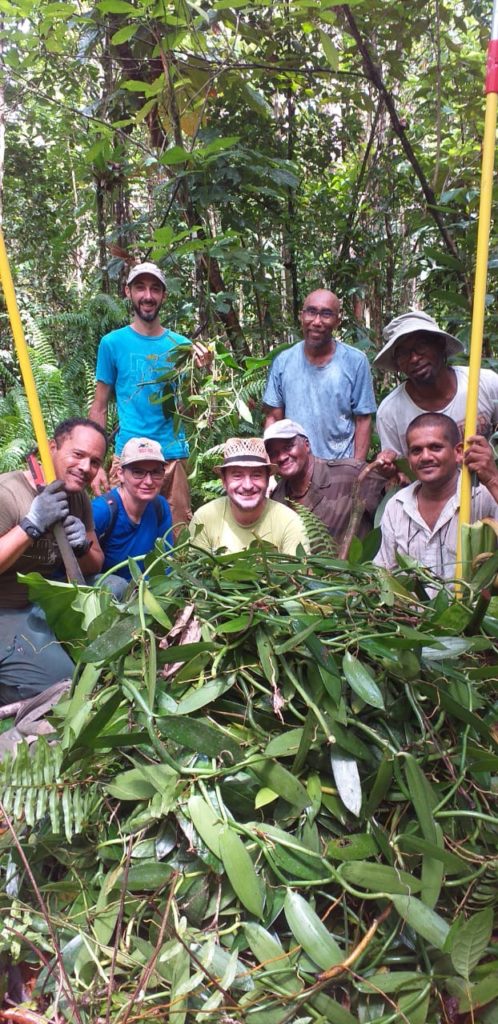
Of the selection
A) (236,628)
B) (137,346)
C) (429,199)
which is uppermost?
(429,199)

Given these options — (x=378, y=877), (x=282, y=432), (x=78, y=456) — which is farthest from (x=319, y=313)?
(x=378, y=877)

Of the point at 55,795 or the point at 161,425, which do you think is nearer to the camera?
the point at 55,795

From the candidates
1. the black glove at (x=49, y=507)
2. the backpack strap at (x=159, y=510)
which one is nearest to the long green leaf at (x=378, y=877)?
the black glove at (x=49, y=507)

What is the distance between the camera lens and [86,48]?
15.6ft

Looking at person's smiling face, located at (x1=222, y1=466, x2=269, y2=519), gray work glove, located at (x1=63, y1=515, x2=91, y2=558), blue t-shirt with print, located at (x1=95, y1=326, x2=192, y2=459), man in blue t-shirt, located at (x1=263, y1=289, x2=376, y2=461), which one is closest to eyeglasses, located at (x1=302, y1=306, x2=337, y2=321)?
man in blue t-shirt, located at (x1=263, y1=289, x2=376, y2=461)

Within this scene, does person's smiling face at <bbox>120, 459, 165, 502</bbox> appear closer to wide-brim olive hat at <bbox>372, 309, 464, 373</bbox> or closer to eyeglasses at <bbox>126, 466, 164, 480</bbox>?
eyeglasses at <bbox>126, 466, 164, 480</bbox>

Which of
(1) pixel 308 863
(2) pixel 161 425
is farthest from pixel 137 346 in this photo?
(1) pixel 308 863

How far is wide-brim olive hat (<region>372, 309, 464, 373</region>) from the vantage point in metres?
2.87

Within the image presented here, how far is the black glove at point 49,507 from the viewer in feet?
6.91

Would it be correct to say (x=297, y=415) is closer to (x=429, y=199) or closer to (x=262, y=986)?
(x=429, y=199)

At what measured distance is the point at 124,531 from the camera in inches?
128

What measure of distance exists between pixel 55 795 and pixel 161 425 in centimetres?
288

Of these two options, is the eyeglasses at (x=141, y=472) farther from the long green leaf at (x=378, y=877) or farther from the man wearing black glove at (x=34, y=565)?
the long green leaf at (x=378, y=877)

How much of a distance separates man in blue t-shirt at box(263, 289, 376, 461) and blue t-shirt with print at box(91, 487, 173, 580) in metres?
0.86
